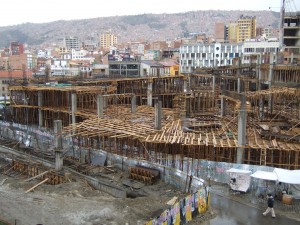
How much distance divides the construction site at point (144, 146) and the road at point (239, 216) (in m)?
1.07

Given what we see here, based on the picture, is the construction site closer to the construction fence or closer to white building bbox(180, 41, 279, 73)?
the construction fence

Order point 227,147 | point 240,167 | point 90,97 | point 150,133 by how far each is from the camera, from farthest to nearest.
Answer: point 90,97 → point 150,133 → point 227,147 → point 240,167

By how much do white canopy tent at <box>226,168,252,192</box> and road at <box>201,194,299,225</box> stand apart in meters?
1.40

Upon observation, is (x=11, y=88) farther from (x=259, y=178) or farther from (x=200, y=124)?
(x=259, y=178)

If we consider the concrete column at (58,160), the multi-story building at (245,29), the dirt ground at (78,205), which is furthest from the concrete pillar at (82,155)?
the multi-story building at (245,29)

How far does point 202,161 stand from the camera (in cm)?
2345

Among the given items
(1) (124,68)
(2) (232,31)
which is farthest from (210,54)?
(2) (232,31)

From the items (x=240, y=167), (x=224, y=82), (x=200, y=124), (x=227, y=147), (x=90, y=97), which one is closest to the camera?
(x=240, y=167)

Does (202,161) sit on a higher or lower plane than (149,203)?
higher

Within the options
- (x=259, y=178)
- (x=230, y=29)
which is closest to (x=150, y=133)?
(x=259, y=178)

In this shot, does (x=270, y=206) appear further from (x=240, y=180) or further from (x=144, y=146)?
(x=144, y=146)

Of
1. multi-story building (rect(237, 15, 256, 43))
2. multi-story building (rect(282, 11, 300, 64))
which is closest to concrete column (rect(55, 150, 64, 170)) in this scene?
multi-story building (rect(282, 11, 300, 64))

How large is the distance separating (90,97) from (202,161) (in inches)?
887

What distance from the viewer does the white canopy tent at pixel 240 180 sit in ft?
70.3
